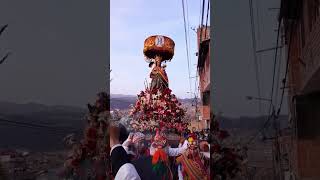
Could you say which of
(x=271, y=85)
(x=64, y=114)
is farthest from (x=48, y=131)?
(x=271, y=85)

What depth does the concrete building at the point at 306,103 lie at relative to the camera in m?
4.26

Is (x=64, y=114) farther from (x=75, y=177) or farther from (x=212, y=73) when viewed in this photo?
(x=212, y=73)

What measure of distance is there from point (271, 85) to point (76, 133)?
5.37ft

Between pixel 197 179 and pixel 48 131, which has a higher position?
pixel 48 131

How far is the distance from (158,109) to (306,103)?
1622 mm

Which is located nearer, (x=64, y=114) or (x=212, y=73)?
(x=212, y=73)

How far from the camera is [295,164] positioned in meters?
4.39

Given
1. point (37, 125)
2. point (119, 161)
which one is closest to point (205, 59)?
point (37, 125)

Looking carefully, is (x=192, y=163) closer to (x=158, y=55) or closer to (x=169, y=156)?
(x=169, y=156)

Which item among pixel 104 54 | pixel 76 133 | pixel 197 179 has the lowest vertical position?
pixel 197 179

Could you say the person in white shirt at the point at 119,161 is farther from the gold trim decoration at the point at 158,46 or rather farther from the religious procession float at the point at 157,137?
the gold trim decoration at the point at 158,46

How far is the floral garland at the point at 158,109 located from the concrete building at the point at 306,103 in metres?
1.32

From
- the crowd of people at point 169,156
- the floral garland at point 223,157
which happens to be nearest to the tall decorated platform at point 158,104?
the crowd of people at point 169,156

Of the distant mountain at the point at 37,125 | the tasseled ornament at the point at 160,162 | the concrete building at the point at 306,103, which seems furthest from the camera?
the tasseled ornament at the point at 160,162
